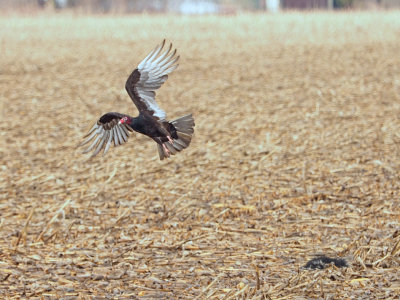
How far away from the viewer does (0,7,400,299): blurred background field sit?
5.65 metres

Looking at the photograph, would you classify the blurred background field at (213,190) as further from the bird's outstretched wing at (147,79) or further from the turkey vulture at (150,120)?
the bird's outstretched wing at (147,79)

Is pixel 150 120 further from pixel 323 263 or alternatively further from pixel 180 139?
pixel 323 263

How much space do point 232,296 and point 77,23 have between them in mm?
29536

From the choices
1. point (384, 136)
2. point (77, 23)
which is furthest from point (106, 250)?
point (77, 23)

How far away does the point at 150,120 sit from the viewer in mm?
4688

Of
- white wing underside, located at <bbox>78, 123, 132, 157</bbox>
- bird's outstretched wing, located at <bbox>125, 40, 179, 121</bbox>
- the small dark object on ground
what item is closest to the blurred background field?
the small dark object on ground

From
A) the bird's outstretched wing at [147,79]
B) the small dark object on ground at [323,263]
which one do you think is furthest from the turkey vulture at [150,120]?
the small dark object on ground at [323,263]

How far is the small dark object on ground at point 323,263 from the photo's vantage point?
571 centimetres

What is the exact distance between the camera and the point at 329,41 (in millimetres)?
24859

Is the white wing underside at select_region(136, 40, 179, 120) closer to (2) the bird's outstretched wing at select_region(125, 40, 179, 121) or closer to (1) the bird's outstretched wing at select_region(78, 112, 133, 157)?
(2) the bird's outstretched wing at select_region(125, 40, 179, 121)

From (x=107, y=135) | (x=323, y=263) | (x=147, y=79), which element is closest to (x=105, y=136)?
(x=107, y=135)

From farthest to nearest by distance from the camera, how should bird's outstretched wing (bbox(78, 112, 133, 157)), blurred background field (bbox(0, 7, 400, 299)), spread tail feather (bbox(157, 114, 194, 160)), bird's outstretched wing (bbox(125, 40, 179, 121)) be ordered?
blurred background field (bbox(0, 7, 400, 299)) → bird's outstretched wing (bbox(78, 112, 133, 157)) → bird's outstretched wing (bbox(125, 40, 179, 121)) → spread tail feather (bbox(157, 114, 194, 160))

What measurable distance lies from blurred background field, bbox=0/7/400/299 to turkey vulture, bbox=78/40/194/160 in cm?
113

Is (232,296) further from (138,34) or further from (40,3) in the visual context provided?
(40,3)
